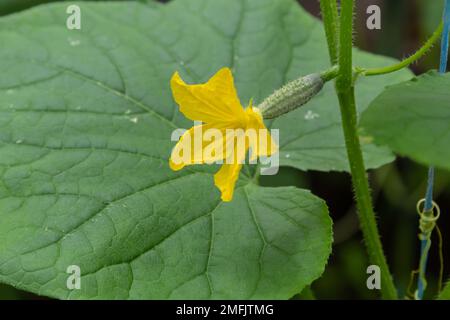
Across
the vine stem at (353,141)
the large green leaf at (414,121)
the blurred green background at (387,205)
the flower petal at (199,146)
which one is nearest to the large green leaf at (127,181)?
the vine stem at (353,141)

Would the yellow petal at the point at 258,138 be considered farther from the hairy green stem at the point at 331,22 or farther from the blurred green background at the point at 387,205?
the blurred green background at the point at 387,205

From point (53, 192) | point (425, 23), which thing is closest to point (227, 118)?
point (53, 192)

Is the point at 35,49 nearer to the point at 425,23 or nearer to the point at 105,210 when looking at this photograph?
the point at 105,210

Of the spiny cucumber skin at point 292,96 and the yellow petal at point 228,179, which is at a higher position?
the spiny cucumber skin at point 292,96

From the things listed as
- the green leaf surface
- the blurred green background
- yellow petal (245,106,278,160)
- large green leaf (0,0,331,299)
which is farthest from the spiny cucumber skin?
the blurred green background

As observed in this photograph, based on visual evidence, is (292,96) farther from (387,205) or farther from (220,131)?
(387,205)

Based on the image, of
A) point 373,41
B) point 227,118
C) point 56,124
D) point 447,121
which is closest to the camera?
point 447,121

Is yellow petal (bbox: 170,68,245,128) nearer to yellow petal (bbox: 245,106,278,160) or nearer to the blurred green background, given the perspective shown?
yellow petal (bbox: 245,106,278,160)
